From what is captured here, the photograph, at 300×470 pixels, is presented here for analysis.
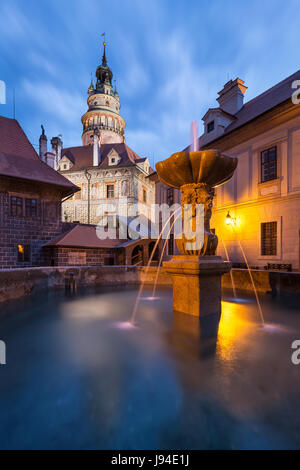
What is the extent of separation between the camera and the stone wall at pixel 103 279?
20.5ft

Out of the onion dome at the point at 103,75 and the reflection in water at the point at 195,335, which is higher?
the onion dome at the point at 103,75

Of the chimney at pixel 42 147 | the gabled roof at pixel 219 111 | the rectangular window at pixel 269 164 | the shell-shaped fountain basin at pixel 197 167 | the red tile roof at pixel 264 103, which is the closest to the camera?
the shell-shaped fountain basin at pixel 197 167

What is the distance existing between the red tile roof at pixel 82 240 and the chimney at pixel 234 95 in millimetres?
14236

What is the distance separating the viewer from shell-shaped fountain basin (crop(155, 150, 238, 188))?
459 cm

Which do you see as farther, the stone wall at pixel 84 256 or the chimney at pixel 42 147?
the chimney at pixel 42 147

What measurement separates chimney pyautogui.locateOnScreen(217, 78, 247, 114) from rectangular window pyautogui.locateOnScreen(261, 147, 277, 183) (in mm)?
6579

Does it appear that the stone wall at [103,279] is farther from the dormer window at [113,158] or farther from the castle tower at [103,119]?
the castle tower at [103,119]

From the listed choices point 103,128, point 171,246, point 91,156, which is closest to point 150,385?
point 171,246

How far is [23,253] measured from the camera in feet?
48.0

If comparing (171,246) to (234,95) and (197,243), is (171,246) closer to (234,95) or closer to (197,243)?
(234,95)

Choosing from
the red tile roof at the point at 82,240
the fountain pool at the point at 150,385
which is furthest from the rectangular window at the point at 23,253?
the fountain pool at the point at 150,385

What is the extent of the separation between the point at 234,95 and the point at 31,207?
1766 cm

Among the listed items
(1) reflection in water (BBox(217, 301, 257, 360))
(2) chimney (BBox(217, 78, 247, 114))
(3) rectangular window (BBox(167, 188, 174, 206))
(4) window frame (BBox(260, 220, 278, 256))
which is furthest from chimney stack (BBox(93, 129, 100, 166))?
(1) reflection in water (BBox(217, 301, 257, 360))
